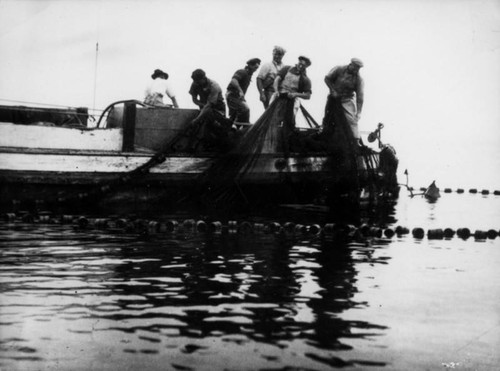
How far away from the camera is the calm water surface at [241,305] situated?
4754 millimetres

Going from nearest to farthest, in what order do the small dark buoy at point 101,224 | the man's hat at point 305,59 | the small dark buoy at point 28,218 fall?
the small dark buoy at point 101,224
the small dark buoy at point 28,218
the man's hat at point 305,59

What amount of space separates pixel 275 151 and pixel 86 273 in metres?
8.33

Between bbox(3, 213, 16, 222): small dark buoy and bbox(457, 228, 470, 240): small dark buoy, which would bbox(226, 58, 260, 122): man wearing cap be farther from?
bbox(457, 228, 470, 240): small dark buoy

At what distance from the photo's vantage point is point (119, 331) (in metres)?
5.23

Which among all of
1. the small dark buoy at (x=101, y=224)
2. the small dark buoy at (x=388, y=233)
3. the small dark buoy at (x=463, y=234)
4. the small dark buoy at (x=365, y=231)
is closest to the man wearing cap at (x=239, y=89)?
the small dark buoy at (x=101, y=224)

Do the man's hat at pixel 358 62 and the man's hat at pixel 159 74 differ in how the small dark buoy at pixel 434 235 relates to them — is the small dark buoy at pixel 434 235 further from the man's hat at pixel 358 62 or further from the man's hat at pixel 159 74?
the man's hat at pixel 159 74

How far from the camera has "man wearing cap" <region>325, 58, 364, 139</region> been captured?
48.9ft

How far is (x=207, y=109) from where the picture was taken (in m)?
14.5

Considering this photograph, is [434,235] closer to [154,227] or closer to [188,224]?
[188,224]

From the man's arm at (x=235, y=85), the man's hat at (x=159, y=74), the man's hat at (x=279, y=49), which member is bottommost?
the man's arm at (x=235, y=85)

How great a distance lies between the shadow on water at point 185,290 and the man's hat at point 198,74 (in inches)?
204

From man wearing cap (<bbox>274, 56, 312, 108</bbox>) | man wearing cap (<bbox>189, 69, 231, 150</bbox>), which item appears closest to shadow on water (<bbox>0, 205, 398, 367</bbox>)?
man wearing cap (<bbox>189, 69, 231, 150</bbox>)

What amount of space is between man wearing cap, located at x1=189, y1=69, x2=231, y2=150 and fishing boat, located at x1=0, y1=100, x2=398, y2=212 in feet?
0.64

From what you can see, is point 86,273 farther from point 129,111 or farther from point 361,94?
point 361,94
